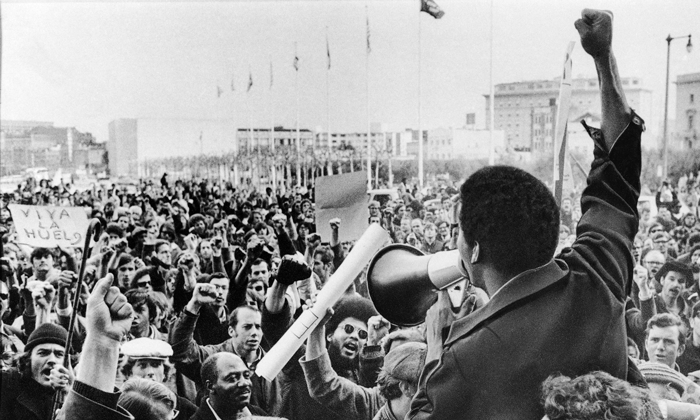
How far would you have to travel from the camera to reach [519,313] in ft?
8.25

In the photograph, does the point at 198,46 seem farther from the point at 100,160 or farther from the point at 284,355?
the point at 284,355

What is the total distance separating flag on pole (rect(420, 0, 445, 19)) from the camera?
139 inches

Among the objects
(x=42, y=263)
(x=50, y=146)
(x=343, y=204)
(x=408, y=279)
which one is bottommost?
(x=42, y=263)

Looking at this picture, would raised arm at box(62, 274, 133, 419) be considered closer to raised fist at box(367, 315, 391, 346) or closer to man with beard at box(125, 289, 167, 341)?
man with beard at box(125, 289, 167, 341)

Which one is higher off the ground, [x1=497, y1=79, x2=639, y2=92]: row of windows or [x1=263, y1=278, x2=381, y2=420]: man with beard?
[x1=497, y1=79, x2=639, y2=92]: row of windows

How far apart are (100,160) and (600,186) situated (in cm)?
254

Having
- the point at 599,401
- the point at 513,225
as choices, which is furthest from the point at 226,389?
the point at 599,401

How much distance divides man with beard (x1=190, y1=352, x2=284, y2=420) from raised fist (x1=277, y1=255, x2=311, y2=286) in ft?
1.42

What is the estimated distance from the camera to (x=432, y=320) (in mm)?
2957

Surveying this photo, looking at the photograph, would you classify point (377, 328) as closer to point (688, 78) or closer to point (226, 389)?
point (226, 389)

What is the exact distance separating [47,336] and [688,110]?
10.8 ft

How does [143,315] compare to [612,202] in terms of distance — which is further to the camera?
[143,315]

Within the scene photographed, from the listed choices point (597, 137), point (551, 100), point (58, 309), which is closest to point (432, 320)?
point (597, 137)

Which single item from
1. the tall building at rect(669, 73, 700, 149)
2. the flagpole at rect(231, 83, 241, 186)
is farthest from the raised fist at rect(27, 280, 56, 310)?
the tall building at rect(669, 73, 700, 149)
